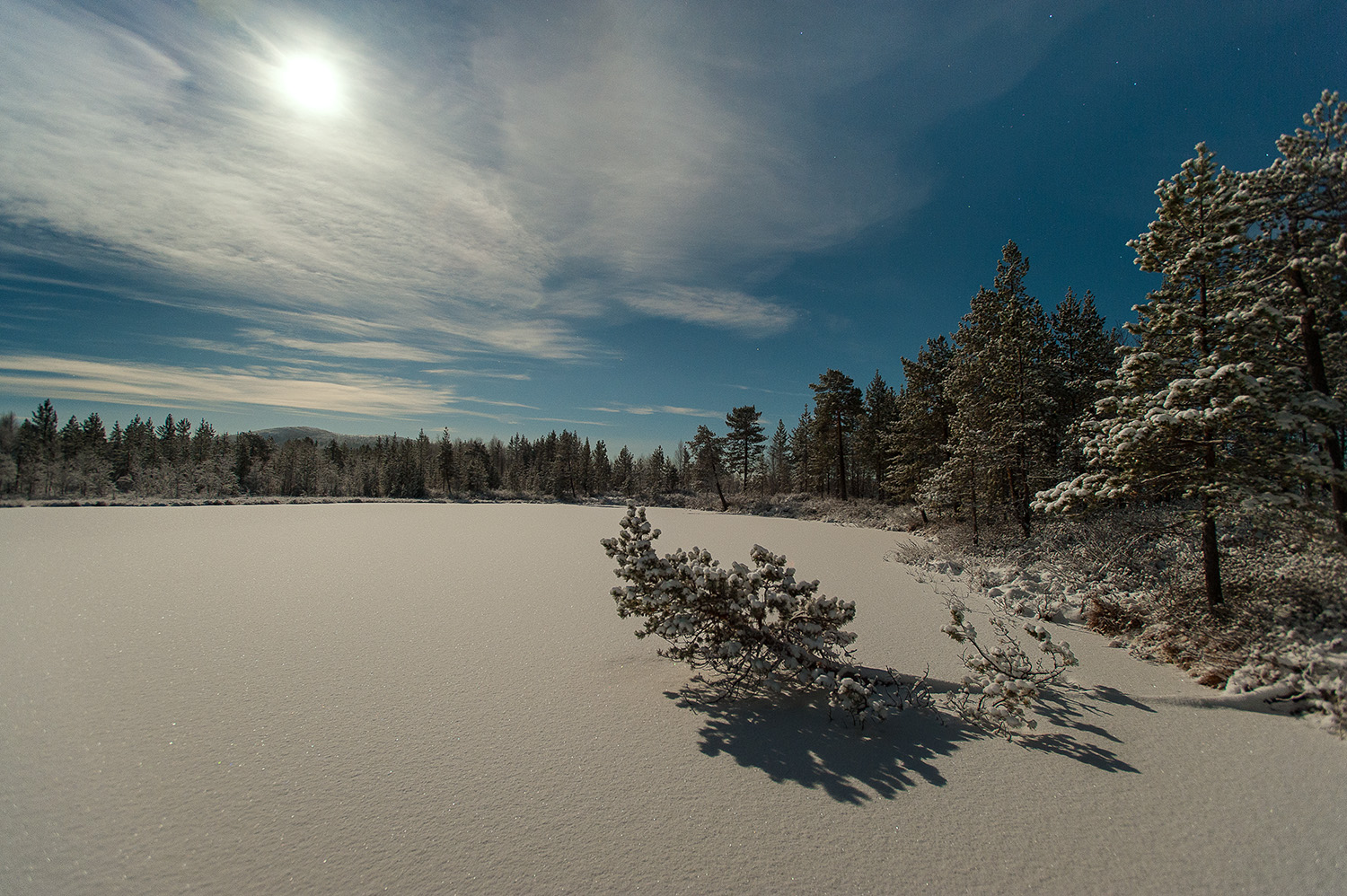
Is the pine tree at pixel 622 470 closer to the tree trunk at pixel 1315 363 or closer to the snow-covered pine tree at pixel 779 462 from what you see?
the snow-covered pine tree at pixel 779 462

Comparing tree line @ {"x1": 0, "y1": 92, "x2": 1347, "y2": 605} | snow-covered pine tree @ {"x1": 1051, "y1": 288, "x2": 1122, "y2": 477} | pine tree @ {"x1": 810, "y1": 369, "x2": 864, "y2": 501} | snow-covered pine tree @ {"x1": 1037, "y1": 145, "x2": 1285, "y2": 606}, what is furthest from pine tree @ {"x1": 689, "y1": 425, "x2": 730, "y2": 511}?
snow-covered pine tree @ {"x1": 1037, "y1": 145, "x2": 1285, "y2": 606}

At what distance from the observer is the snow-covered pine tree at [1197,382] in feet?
18.1

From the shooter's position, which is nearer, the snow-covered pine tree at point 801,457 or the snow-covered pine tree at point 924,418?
the snow-covered pine tree at point 924,418

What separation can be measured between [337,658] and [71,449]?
84352mm

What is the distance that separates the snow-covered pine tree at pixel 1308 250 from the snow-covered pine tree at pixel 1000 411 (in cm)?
908

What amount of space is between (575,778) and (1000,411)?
57.4ft

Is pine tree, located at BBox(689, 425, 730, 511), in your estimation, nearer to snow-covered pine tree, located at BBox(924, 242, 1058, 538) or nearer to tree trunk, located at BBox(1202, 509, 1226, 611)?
snow-covered pine tree, located at BBox(924, 242, 1058, 538)

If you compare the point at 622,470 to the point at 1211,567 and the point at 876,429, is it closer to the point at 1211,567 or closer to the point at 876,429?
the point at 876,429

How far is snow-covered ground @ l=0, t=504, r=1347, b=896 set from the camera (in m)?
2.56

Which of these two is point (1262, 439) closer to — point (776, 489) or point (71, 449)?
point (776, 489)

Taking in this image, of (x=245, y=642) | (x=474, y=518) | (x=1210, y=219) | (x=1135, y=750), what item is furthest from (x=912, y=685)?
(x=474, y=518)

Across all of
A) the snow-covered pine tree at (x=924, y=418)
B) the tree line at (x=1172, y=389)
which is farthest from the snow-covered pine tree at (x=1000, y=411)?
the snow-covered pine tree at (x=924, y=418)

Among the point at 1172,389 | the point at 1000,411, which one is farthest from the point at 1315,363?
the point at 1000,411

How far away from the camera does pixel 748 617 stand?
4.86 metres
